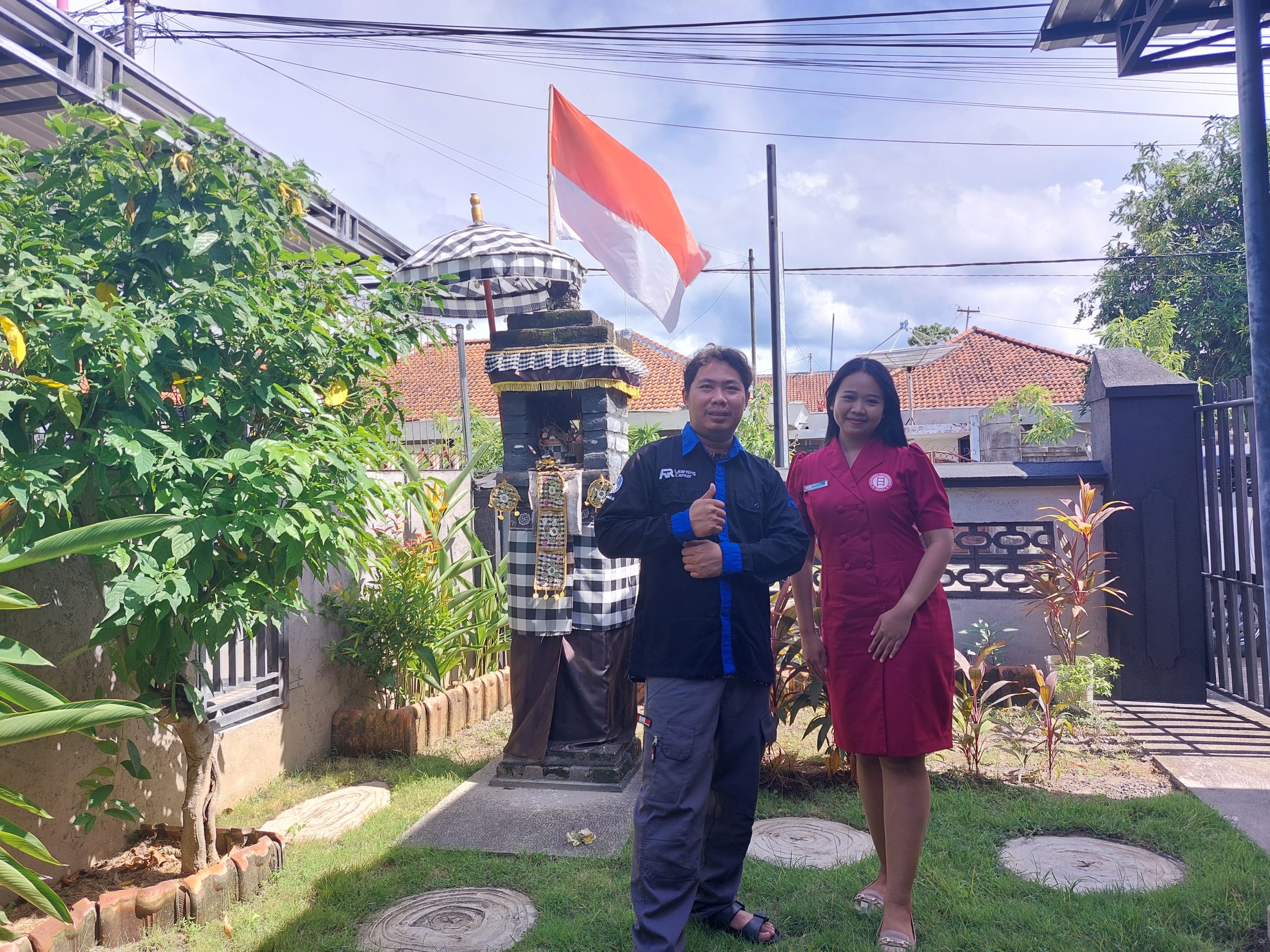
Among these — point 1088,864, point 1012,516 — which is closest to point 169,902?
point 1088,864

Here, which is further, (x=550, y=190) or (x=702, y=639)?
(x=550, y=190)

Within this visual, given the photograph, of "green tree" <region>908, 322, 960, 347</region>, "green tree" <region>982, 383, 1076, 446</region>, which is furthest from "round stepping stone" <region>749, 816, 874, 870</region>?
"green tree" <region>908, 322, 960, 347</region>

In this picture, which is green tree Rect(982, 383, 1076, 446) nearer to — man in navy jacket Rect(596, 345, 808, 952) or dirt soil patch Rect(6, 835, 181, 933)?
man in navy jacket Rect(596, 345, 808, 952)

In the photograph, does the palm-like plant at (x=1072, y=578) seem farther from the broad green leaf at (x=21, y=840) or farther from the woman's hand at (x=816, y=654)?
the broad green leaf at (x=21, y=840)

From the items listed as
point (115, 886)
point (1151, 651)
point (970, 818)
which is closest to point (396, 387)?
point (115, 886)

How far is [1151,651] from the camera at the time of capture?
5.38m

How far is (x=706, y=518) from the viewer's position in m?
2.57

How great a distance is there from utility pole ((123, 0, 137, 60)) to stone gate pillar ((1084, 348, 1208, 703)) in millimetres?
10845

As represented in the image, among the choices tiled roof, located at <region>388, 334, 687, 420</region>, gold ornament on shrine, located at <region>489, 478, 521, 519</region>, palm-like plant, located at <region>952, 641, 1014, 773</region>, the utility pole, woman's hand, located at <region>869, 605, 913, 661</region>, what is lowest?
palm-like plant, located at <region>952, 641, 1014, 773</region>

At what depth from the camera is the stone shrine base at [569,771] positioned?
4379 millimetres

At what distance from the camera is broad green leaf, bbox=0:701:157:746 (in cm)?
150

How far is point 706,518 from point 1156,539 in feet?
13.7

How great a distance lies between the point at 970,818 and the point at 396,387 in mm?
3207

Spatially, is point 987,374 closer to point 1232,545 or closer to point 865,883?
point 1232,545
